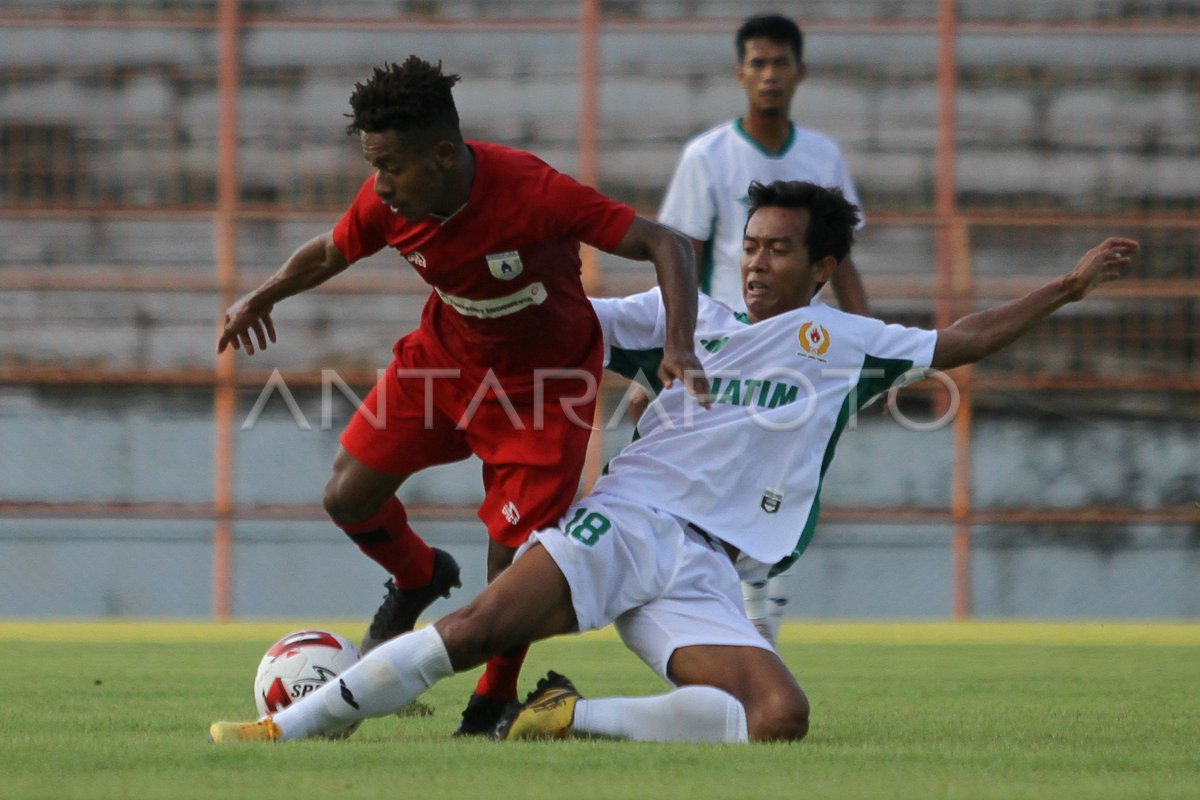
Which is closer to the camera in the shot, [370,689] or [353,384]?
[370,689]

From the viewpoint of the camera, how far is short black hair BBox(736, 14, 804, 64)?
5949 mm

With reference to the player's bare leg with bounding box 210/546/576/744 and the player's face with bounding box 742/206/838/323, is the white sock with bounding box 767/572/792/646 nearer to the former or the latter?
the player's face with bounding box 742/206/838/323

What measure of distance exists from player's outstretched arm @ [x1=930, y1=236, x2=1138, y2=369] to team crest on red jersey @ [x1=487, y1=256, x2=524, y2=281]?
3.56 ft

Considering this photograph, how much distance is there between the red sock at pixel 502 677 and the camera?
4301mm

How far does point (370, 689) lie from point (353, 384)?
645 centimetres

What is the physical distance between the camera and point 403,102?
3.95m

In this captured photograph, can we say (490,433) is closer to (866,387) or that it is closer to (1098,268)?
(866,387)

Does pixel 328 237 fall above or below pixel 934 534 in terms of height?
above

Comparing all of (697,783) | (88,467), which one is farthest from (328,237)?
(88,467)

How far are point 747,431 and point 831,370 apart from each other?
280mm

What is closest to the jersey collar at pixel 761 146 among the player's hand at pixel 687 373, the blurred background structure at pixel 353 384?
the player's hand at pixel 687 373

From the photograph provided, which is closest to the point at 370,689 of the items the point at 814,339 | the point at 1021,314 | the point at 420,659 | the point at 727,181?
the point at 420,659

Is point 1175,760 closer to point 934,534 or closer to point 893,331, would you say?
point 893,331

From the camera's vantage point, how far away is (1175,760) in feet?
12.0
